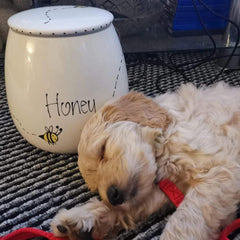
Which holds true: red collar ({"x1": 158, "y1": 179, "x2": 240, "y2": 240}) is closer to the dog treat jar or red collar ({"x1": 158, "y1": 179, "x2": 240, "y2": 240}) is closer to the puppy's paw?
the puppy's paw

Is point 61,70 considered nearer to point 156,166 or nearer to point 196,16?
point 156,166

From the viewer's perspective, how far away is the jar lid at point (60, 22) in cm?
98

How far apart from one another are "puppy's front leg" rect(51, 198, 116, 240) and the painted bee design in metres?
0.26

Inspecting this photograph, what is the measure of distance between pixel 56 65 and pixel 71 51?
0.06 meters

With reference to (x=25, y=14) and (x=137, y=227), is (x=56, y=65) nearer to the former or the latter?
(x=25, y=14)

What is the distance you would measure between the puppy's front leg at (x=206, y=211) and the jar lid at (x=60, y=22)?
52 cm

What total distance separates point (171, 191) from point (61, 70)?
0.45 meters

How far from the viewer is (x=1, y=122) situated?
1.43 meters

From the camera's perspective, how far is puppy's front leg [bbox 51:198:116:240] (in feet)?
2.79

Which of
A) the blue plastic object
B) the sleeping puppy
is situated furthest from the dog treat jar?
the blue plastic object

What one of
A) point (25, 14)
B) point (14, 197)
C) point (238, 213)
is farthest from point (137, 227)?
point (25, 14)

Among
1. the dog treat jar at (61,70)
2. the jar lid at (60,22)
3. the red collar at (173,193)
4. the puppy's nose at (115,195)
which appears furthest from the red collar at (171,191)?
the jar lid at (60,22)

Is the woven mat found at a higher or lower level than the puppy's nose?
lower

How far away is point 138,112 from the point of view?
94 centimetres
